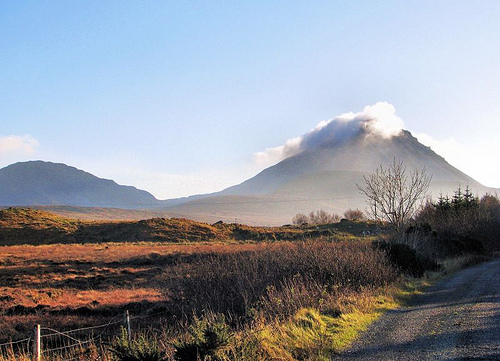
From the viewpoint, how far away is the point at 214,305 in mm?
16531

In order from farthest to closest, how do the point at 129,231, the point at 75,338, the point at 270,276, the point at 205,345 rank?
the point at 129,231, the point at 75,338, the point at 270,276, the point at 205,345

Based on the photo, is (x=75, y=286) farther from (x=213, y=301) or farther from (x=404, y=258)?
(x=404, y=258)

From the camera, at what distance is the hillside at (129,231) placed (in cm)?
6931

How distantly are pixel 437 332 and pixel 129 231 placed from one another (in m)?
68.0

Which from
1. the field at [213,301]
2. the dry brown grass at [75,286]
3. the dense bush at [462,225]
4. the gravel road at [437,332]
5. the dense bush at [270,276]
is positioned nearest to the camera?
the gravel road at [437,332]

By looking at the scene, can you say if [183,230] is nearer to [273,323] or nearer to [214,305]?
[214,305]

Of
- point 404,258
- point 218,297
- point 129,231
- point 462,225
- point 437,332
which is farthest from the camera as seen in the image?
point 129,231

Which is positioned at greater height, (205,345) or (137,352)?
(137,352)

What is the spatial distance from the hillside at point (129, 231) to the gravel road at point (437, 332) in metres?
50.4

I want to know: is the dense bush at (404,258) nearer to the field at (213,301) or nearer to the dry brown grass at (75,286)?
the field at (213,301)

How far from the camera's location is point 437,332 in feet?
35.4

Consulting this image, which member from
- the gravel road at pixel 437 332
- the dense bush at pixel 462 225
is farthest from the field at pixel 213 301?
the dense bush at pixel 462 225

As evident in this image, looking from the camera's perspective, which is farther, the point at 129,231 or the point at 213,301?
the point at 129,231

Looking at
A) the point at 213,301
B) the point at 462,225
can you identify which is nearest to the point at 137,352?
the point at 213,301
